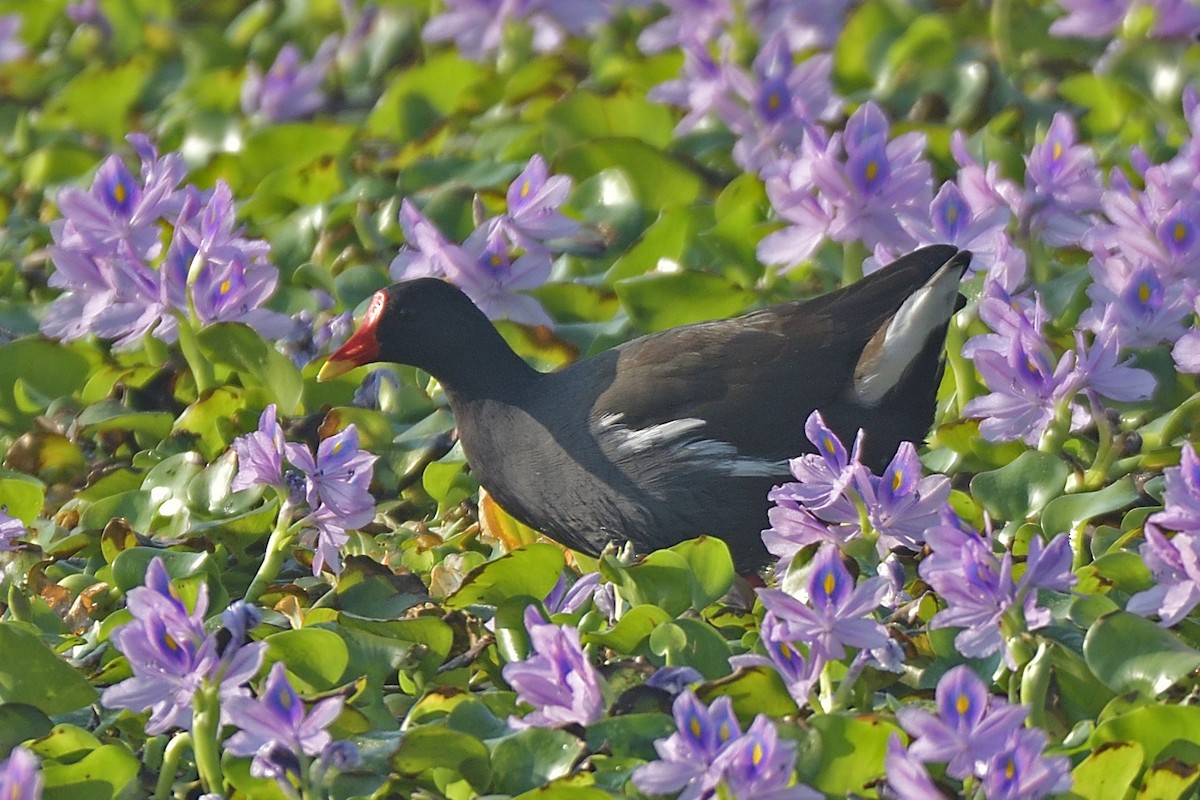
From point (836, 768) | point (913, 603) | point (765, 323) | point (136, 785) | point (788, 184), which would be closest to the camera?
point (836, 768)

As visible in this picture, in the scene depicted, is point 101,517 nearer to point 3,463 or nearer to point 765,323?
point 3,463

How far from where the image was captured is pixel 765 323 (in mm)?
3705

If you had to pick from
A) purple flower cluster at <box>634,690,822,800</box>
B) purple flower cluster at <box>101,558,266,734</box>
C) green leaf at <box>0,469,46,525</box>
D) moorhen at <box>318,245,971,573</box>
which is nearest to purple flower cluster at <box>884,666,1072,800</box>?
purple flower cluster at <box>634,690,822,800</box>

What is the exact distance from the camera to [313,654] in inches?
116

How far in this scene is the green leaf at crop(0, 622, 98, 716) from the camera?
2984 millimetres

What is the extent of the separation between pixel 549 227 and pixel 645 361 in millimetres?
516

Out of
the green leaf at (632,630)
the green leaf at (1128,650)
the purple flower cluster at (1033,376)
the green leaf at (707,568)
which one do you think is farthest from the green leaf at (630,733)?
the purple flower cluster at (1033,376)

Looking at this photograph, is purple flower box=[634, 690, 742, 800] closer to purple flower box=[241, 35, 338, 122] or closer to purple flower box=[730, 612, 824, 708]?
purple flower box=[730, 612, 824, 708]

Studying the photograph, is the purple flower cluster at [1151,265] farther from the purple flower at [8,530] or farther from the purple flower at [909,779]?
the purple flower at [8,530]

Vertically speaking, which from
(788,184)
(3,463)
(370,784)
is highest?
(788,184)

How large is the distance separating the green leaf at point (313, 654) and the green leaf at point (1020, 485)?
119cm

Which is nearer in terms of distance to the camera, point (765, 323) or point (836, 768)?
point (836, 768)

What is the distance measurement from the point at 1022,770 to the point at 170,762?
1190mm

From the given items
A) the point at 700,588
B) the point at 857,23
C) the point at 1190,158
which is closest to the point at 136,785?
the point at 700,588
